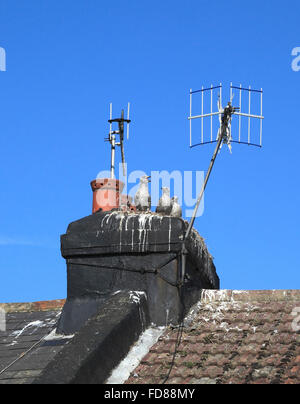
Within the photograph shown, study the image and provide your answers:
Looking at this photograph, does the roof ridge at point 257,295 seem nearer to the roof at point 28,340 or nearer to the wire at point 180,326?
the wire at point 180,326

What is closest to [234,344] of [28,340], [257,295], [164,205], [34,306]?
[257,295]

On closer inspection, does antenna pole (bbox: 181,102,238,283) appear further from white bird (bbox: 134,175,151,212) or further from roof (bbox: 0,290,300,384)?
white bird (bbox: 134,175,151,212)

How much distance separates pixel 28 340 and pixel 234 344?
310 centimetres

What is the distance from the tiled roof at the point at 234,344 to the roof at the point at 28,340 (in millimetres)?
1439

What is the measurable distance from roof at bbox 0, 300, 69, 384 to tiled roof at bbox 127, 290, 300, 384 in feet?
4.72

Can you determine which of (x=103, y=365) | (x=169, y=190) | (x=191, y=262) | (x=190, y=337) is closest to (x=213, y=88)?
(x=169, y=190)

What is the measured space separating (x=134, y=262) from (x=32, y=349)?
179 centimetres

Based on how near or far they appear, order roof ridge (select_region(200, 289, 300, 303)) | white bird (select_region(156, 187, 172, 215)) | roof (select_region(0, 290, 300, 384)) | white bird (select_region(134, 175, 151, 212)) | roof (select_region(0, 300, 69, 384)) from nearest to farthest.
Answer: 1. roof (select_region(0, 290, 300, 384))
2. roof (select_region(0, 300, 69, 384))
3. roof ridge (select_region(200, 289, 300, 303))
4. white bird (select_region(156, 187, 172, 215))
5. white bird (select_region(134, 175, 151, 212))

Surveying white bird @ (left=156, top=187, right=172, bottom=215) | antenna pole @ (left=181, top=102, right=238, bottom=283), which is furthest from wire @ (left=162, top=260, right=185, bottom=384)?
white bird @ (left=156, top=187, right=172, bottom=215)

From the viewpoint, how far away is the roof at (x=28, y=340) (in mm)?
9180

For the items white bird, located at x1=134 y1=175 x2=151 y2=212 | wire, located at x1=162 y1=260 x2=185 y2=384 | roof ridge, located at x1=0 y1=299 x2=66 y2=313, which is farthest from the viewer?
roof ridge, located at x1=0 y1=299 x2=66 y2=313

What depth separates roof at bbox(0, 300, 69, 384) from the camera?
30.1 ft

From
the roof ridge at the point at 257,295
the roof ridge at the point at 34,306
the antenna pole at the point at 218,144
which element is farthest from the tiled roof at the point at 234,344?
the roof ridge at the point at 34,306
